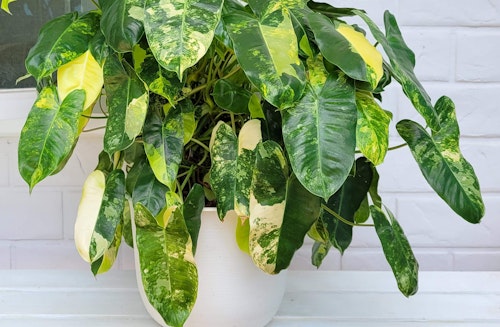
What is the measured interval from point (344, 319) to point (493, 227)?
22.7 inches

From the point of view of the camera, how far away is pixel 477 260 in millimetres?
1282

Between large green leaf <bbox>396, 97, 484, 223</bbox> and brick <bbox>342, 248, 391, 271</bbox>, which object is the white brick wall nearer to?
brick <bbox>342, 248, 391, 271</bbox>

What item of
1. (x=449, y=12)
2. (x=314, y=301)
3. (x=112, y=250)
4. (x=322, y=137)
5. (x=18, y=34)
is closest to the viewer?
(x=322, y=137)

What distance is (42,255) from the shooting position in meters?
1.26

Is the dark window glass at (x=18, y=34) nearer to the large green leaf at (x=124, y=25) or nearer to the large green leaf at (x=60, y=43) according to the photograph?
the large green leaf at (x=60, y=43)

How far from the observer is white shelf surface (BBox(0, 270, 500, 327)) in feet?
2.89

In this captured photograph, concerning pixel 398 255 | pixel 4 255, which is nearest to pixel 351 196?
pixel 398 255

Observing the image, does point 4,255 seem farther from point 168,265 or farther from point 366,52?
point 366,52

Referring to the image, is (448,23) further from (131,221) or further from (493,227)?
(131,221)

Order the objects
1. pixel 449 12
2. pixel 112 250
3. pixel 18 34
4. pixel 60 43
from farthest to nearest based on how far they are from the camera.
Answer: pixel 449 12
pixel 18 34
pixel 112 250
pixel 60 43

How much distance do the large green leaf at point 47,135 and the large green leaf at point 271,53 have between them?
8.6 inches

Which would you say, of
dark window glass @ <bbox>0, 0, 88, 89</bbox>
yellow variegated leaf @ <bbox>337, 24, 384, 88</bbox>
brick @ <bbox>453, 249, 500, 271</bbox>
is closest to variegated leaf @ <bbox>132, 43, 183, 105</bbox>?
yellow variegated leaf @ <bbox>337, 24, 384, 88</bbox>

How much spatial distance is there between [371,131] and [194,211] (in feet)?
0.81

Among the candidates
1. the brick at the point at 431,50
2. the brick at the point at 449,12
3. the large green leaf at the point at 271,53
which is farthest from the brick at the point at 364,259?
the large green leaf at the point at 271,53
